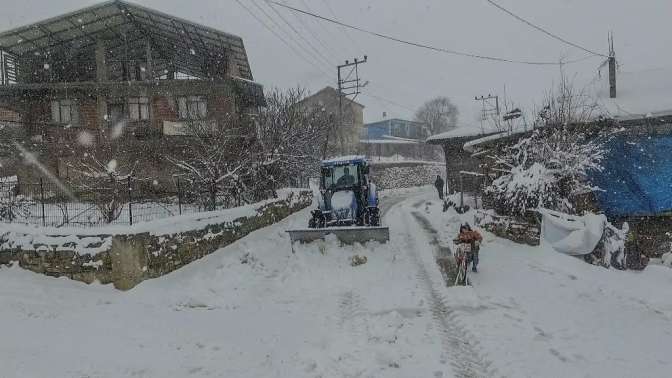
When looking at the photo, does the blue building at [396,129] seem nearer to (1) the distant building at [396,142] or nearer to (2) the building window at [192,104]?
(1) the distant building at [396,142]

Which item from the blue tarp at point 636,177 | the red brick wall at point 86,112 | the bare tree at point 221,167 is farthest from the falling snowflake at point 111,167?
the blue tarp at point 636,177

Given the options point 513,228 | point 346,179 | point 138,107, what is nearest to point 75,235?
point 346,179

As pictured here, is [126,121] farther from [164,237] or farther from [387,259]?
[387,259]

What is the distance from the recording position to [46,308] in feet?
19.0

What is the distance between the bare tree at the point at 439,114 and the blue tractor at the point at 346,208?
63.1m

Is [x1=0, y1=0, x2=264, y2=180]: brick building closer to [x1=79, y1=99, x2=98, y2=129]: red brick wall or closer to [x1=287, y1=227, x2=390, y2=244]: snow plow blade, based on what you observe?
[x1=79, y1=99, x2=98, y2=129]: red brick wall

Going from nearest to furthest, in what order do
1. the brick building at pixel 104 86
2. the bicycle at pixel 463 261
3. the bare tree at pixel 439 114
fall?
the bicycle at pixel 463 261 < the brick building at pixel 104 86 < the bare tree at pixel 439 114

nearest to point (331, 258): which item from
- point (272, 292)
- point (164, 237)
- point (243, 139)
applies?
point (272, 292)

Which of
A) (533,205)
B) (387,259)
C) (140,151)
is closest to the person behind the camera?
(387,259)

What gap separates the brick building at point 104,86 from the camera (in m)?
18.9

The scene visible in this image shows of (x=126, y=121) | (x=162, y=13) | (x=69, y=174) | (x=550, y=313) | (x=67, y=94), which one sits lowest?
(x=550, y=313)

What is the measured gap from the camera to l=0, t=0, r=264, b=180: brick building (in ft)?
61.9

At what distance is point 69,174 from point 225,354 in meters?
19.3

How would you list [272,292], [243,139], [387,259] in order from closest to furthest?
1. [272,292]
2. [387,259]
3. [243,139]
